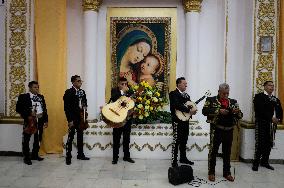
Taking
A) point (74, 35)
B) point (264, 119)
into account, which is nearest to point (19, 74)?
point (74, 35)

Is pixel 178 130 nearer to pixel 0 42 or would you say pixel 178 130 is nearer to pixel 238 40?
pixel 238 40

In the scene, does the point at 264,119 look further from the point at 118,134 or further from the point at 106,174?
the point at 106,174

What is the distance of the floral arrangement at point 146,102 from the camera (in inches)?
287

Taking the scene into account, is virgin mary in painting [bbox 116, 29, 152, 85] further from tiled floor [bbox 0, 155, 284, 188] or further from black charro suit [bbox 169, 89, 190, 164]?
tiled floor [bbox 0, 155, 284, 188]

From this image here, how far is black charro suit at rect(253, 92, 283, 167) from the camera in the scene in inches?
255

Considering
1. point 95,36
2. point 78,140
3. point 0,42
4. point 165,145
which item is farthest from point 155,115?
point 0,42

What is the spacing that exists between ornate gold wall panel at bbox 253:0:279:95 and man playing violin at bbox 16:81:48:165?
4.36 metres

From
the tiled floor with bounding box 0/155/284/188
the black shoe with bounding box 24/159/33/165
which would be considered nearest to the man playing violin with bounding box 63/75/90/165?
the tiled floor with bounding box 0/155/284/188

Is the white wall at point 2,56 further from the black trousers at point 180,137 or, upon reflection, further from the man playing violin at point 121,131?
the black trousers at point 180,137

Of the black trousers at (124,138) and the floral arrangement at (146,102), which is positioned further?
the floral arrangement at (146,102)

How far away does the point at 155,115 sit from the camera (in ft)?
25.2

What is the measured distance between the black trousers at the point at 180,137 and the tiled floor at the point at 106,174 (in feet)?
1.11

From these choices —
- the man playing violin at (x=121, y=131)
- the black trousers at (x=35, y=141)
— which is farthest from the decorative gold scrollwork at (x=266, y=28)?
the black trousers at (x=35, y=141)

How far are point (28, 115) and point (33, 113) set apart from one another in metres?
0.11
